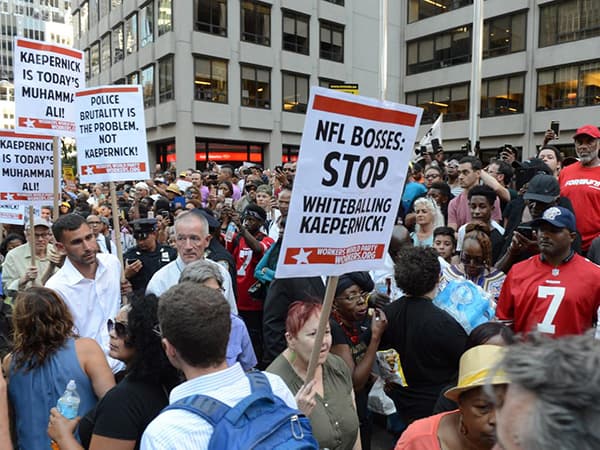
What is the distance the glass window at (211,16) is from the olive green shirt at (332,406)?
86.8ft

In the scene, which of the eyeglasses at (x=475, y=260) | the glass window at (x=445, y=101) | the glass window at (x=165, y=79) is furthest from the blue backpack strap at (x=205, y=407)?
the glass window at (x=445, y=101)

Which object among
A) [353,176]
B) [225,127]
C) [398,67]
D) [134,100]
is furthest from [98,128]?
[398,67]

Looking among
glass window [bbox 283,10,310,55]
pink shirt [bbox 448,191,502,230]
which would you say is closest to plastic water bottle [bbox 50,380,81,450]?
pink shirt [bbox 448,191,502,230]

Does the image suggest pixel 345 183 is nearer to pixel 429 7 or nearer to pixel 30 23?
pixel 429 7

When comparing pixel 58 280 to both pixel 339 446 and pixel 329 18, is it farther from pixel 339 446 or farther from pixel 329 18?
pixel 329 18

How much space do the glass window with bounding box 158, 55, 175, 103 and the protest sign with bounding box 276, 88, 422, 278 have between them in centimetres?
2580

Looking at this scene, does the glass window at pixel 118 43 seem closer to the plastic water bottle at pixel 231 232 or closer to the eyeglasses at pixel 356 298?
the plastic water bottle at pixel 231 232

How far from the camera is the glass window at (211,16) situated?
26.2 metres

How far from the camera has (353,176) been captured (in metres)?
2.45

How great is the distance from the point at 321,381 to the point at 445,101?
32650 mm

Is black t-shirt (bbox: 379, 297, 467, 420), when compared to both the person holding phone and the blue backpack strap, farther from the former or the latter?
the person holding phone

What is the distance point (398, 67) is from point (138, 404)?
3611cm

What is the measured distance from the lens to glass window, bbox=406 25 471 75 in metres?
31.4

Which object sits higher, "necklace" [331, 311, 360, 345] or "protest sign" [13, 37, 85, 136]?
"protest sign" [13, 37, 85, 136]
